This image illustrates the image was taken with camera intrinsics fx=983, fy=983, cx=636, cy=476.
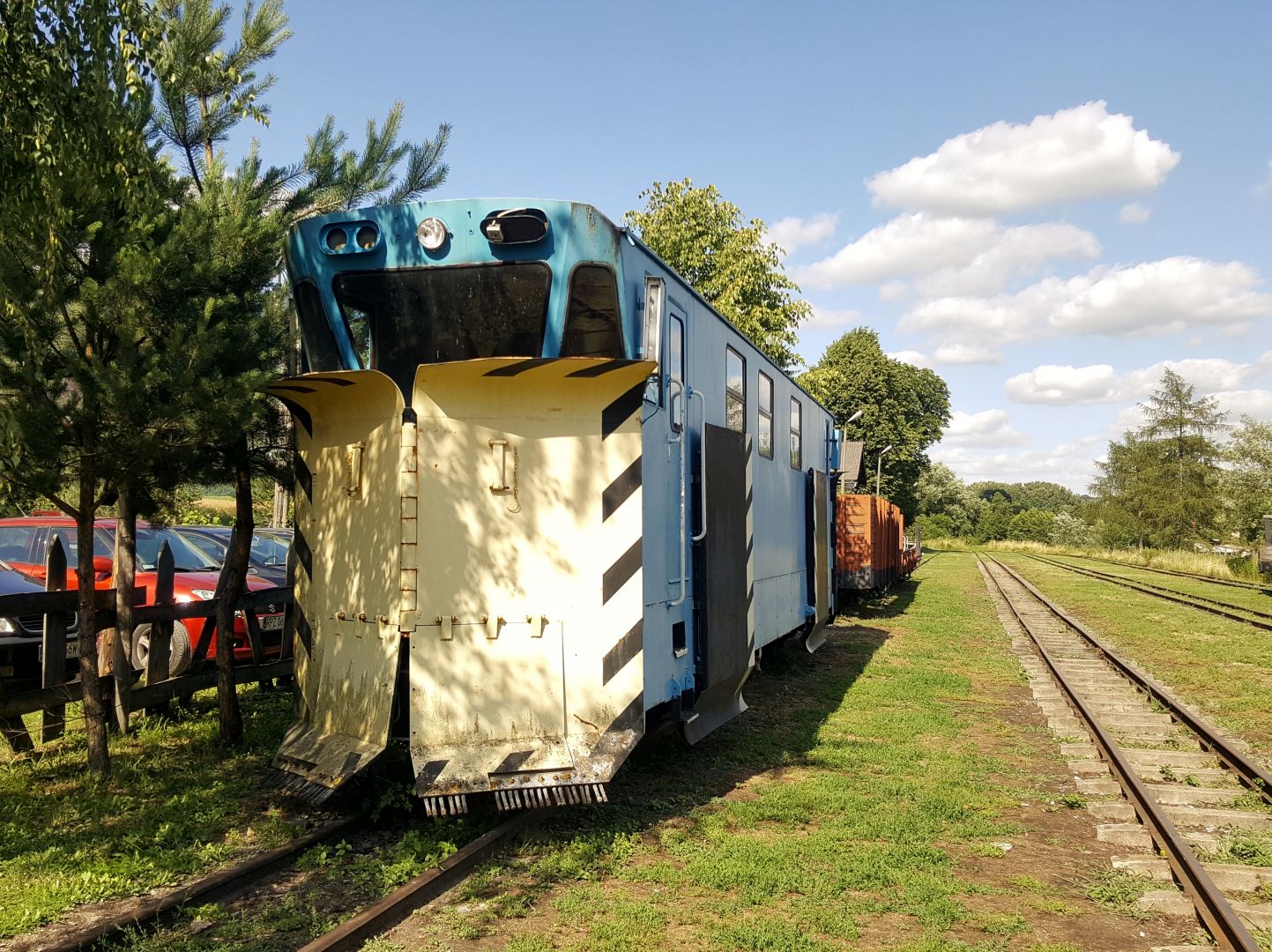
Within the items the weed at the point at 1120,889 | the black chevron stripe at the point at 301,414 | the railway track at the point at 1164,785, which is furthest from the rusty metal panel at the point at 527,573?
the railway track at the point at 1164,785

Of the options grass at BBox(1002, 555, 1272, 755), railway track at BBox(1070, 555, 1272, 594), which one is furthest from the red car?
railway track at BBox(1070, 555, 1272, 594)

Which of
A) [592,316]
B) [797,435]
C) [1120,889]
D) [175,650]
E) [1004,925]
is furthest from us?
[797,435]

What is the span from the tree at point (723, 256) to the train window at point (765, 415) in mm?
15213

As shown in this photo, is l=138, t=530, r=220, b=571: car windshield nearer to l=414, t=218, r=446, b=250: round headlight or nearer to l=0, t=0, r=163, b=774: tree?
l=0, t=0, r=163, b=774: tree

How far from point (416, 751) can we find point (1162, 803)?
5.33 metres

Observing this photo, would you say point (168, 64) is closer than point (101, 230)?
Yes

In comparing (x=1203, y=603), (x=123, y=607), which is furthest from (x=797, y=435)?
(x=1203, y=603)

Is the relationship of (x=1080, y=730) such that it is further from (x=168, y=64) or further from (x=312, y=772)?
(x=168, y=64)

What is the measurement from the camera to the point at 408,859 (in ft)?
16.4

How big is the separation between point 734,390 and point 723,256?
700 inches

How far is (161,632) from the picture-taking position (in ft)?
25.1

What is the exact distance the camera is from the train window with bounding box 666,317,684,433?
6.39 m

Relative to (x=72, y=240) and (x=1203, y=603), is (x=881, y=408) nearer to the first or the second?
(x=1203, y=603)

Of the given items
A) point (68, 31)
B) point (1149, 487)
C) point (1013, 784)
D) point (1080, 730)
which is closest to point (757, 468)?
point (1013, 784)
